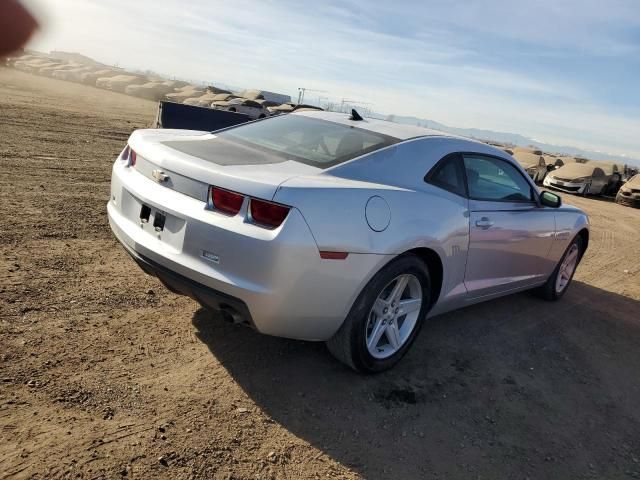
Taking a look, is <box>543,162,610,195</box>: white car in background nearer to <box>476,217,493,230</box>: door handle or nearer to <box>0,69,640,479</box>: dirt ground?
<box>0,69,640,479</box>: dirt ground

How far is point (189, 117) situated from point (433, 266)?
8327mm

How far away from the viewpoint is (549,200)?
4809mm

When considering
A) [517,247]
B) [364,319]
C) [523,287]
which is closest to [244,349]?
[364,319]

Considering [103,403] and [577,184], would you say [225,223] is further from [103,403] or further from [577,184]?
[577,184]

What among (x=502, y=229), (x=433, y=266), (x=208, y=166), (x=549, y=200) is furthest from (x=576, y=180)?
(x=208, y=166)

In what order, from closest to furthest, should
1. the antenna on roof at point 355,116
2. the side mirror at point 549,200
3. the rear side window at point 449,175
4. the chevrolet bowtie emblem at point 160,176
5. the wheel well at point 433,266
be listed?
the chevrolet bowtie emblem at point 160,176, the wheel well at point 433,266, the rear side window at point 449,175, the antenna on roof at point 355,116, the side mirror at point 549,200

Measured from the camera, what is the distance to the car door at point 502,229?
388cm

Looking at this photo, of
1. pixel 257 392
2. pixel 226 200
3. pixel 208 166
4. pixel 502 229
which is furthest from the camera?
pixel 502 229

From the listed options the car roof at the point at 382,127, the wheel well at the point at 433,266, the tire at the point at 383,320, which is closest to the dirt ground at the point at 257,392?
the tire at the point at 383,320

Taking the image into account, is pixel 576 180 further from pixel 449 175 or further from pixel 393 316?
pixel 393 316

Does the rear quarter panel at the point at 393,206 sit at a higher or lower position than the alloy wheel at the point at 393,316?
higher

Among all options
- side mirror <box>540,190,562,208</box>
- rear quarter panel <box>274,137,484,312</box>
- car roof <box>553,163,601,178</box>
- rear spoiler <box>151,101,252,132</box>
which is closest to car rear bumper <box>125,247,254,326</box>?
rear quarter panel <box>274,137,484,312</box>

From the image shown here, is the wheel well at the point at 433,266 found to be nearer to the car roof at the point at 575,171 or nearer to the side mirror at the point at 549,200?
the side mirror at the point at 549,200

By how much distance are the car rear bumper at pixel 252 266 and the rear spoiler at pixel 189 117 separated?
24.9ft
